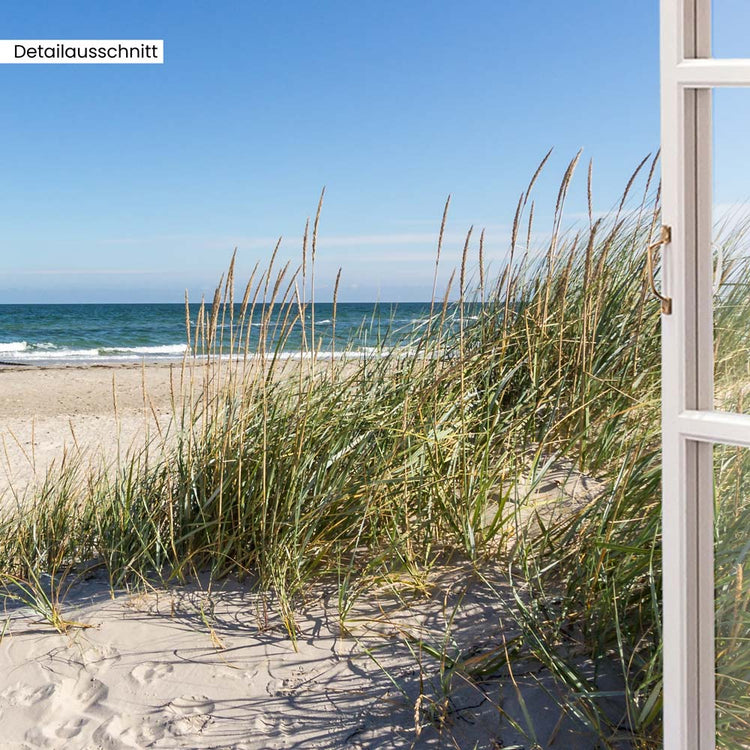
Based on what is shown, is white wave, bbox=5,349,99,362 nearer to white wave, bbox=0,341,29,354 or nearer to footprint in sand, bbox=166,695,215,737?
white wave, bbox=0,341,29,354

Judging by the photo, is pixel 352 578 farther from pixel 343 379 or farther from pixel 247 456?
pixel 343 379

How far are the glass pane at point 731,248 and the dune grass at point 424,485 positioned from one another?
644 mm

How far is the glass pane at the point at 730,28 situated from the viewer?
1.38 metres

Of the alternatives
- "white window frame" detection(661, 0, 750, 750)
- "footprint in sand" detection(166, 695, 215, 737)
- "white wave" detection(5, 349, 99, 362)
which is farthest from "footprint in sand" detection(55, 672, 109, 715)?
"white wave" detection(5, 349, 99, 362)

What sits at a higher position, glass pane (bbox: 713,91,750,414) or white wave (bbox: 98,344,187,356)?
glass pane (bbox: 713,91,750,414)

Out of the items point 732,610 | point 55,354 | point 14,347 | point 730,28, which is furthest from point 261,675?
point 14,347

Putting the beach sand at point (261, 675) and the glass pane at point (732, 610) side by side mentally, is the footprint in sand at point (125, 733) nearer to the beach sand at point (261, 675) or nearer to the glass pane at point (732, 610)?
the beach sand at point (261, 675)

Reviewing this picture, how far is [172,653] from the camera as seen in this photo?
2.34m

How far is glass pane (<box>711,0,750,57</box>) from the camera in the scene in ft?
4.51

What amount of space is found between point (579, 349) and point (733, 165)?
191 centimetres

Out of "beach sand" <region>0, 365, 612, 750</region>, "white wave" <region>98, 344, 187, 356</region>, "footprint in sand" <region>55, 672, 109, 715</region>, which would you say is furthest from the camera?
"white wave" <region>98, 344, 187, 356</region>

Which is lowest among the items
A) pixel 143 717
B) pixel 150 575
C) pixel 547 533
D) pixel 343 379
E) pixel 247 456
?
pixel 143 717

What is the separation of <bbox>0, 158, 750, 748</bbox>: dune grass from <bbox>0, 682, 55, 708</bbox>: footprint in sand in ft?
1.88

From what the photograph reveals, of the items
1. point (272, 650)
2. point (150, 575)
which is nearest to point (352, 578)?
point (272, 650)
